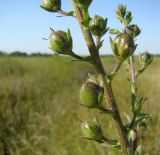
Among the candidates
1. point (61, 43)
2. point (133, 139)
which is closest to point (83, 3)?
point (61, 43)

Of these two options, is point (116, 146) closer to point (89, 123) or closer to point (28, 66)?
point (89, 123)

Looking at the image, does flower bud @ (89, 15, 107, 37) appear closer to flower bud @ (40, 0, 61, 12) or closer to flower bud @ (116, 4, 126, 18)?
flower bud @ (40, 0, 61, 12)

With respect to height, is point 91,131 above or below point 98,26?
below

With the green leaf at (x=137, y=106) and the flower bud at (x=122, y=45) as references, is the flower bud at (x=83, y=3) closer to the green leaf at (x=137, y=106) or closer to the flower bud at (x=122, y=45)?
the flower bud at (x=122, y=45)

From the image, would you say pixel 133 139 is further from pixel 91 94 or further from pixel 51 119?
pixel 51 119

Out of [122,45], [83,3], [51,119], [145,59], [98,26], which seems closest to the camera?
[83,3]

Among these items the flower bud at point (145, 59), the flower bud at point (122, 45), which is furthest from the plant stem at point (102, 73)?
the flower bud at point (145, 59)

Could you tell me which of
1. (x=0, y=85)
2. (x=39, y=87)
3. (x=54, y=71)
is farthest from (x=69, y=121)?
(x=54, y=71)
